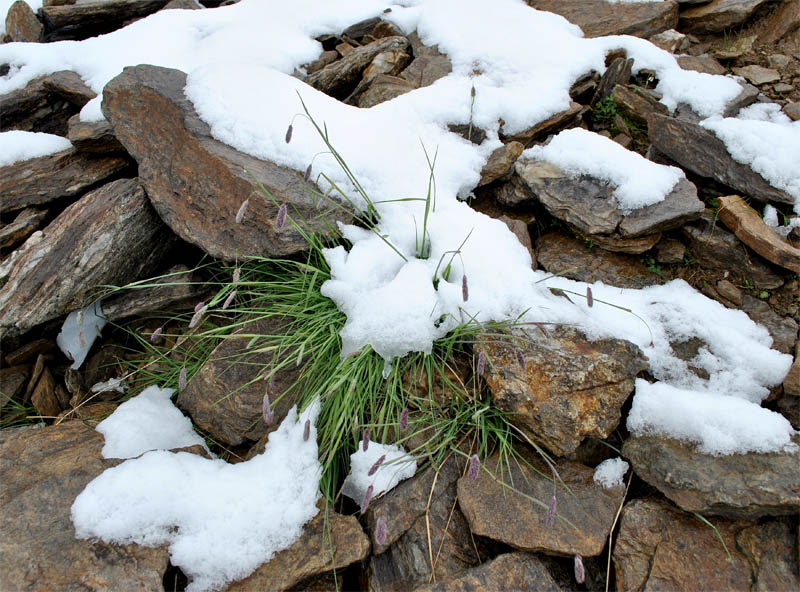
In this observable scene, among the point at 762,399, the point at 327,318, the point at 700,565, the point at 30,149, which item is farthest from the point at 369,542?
the point at 30,149

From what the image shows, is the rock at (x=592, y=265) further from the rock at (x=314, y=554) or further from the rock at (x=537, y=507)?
the rock at (x=314, y=554)

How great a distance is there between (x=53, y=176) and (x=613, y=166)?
12.6 ft

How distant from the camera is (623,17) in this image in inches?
186

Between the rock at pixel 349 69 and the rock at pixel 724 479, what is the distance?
11.6 ft

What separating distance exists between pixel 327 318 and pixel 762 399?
233cm

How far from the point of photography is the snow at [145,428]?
2.85 m

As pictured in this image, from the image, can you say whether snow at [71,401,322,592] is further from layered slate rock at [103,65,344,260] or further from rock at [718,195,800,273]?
rock at [718,195,800,273]

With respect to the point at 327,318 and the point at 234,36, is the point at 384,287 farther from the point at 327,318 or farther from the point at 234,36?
the point at 234,36

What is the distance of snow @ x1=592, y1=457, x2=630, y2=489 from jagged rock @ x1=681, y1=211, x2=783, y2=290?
1474mm

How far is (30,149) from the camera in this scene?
12.7 ft

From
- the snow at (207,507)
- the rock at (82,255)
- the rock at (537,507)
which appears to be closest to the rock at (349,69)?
the rock at (82,255)

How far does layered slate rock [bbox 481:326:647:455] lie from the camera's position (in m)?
2.59

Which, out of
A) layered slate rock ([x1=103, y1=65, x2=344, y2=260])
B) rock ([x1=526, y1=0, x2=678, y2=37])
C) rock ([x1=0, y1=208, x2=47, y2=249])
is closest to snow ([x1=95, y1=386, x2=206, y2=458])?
layered slate rock ([x1=103, y1=65, x2=344, y2=260])

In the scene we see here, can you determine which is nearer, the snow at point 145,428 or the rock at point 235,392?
the snow at point 145,428
